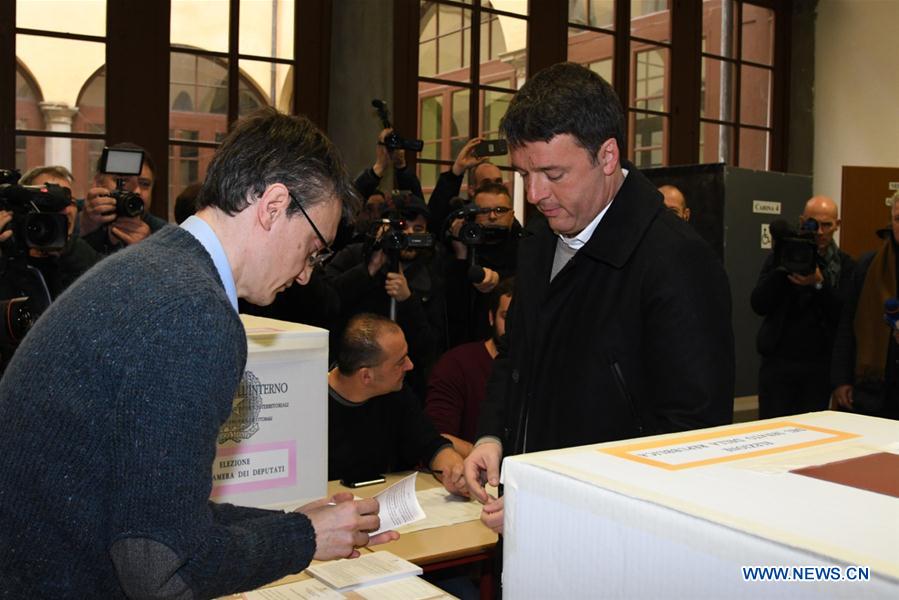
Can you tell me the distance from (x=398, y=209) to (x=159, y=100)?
205cm

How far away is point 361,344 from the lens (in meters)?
2.75

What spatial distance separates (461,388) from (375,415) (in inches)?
17.0

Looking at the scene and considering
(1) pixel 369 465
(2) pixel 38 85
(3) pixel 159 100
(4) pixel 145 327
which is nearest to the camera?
(4) pixel 145 327

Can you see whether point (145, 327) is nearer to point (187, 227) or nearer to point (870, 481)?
point (187, 227)

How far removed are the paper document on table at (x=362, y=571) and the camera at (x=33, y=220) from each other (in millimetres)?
1285

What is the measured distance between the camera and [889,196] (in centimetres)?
524

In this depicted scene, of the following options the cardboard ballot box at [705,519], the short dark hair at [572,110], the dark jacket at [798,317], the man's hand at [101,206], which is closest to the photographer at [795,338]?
the dark jacket at [798,317]

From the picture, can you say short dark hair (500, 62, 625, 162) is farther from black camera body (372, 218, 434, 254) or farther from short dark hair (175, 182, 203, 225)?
short dark hair (175, 182, 203, 225)

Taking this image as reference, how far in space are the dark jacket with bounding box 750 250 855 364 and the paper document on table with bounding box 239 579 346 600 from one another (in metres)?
2.85

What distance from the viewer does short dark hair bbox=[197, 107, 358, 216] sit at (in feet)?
3.71

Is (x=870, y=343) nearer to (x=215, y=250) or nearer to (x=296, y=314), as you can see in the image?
(x=296, y=314)

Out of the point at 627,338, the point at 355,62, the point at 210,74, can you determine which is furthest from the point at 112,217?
the point at 355,62

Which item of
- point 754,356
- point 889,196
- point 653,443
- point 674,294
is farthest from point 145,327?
point 889,196

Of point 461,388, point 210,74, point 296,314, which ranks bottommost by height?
point 461,388
